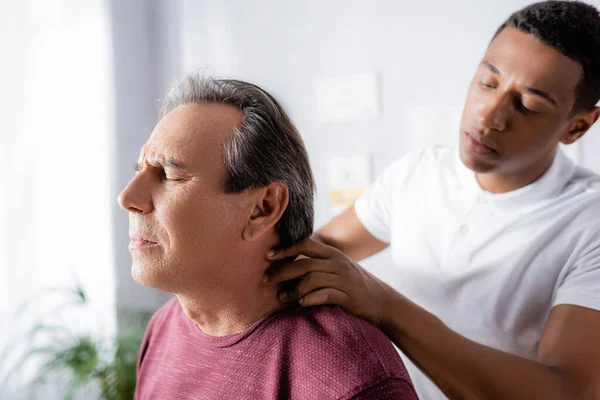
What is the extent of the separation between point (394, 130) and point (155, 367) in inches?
61.7

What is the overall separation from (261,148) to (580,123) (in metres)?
0.77

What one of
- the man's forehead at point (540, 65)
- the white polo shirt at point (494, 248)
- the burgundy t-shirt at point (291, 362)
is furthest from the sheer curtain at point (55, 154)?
the man's forehead at point (540, 65)

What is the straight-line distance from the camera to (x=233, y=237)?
4.16ft

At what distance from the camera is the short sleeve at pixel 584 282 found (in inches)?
48.1

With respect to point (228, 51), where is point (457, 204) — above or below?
below

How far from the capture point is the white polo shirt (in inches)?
53.4

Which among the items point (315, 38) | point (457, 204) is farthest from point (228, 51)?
point (457, 204)

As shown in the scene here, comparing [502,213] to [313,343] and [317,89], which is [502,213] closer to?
[313,343]

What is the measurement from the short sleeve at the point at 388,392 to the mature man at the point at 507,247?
10cm

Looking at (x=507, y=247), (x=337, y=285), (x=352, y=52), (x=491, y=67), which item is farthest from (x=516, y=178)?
(x=352, y=52)

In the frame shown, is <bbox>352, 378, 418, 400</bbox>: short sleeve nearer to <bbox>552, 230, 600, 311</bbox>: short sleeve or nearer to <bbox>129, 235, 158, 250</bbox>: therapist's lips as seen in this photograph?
<bbox>552, 230, 600, 311</bbox>: short sleeve

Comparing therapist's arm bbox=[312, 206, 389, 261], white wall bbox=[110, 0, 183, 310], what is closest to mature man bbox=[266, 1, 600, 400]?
therapist's arm bbox=[312, 206, 389, 261]

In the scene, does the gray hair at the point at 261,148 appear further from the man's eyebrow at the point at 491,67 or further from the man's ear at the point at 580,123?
the man's ear at the point at 580,123

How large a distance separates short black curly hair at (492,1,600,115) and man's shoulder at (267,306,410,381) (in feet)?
2.30
